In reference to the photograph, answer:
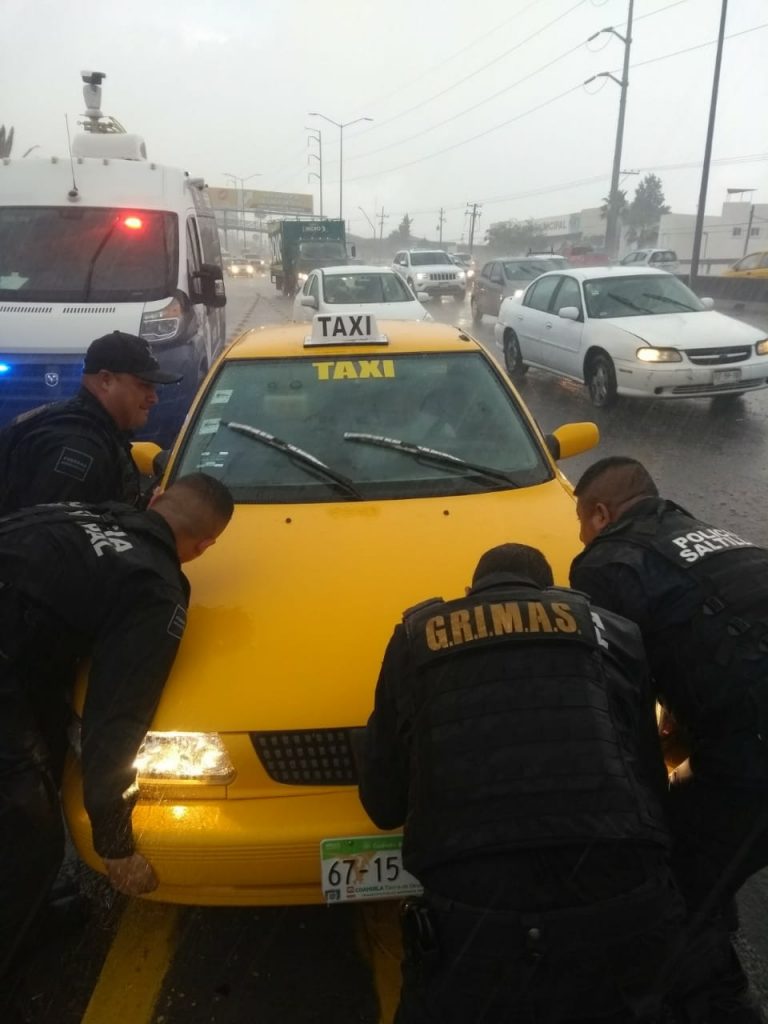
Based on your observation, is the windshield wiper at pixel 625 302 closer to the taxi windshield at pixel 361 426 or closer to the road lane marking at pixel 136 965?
the taxi windshield at pixel 361 426

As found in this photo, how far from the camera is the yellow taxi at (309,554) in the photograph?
2020 millimetres

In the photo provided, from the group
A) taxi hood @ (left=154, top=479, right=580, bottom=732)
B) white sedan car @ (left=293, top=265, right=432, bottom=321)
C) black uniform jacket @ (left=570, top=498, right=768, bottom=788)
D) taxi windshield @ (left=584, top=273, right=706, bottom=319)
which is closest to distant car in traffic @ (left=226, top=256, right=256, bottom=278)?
white sedan car @ (left=293, top=265, right=432, bottom=321)

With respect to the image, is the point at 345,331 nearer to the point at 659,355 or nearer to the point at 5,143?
the point at 659,355

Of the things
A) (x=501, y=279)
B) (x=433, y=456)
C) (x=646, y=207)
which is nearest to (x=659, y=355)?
(x=433, y=456)

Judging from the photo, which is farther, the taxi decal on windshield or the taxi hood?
the taxi decal on windshield

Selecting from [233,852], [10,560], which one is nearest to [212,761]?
[233,852]

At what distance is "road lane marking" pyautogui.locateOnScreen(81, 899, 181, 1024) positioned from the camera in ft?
6.89

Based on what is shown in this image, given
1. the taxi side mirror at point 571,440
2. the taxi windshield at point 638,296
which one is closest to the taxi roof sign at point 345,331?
the taxi side mirror at point 571,440

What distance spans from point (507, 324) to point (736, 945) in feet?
34.0

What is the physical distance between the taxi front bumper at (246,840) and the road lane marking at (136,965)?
0.32 m

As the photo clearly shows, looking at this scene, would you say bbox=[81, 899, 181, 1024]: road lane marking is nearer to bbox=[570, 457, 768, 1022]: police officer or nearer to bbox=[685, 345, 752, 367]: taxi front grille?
bbox=[570, 457, 768, 1022]: police officer

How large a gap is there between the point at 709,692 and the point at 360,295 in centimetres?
1134

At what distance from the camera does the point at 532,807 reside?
138 centimetres

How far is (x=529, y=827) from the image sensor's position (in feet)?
4.50
